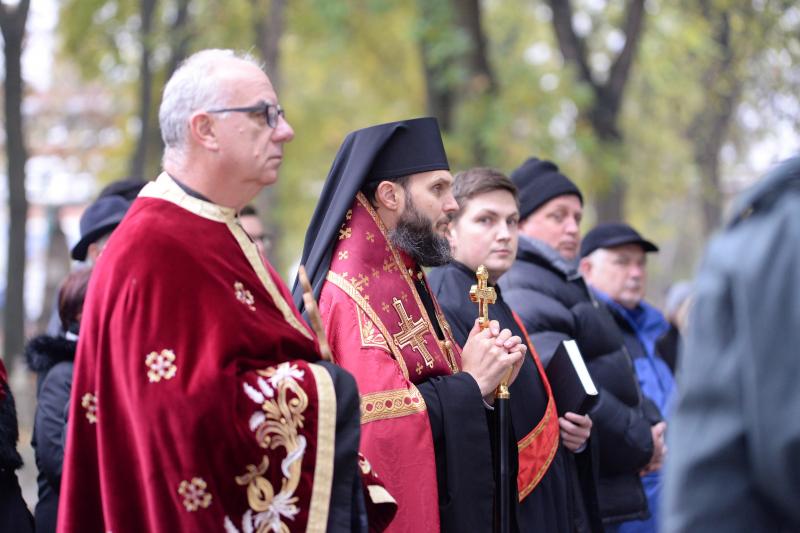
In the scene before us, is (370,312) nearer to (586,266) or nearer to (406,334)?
(406,334)

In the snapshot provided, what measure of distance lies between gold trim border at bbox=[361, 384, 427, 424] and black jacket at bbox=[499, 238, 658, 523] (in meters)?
1.60

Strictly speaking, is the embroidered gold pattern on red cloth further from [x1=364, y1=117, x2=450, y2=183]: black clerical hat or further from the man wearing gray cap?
the man wearing gray cap

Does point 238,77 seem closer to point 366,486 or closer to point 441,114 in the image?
point 366,486

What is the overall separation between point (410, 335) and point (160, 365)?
1384 mm

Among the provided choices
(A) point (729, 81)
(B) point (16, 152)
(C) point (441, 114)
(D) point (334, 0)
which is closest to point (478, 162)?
(C) point (441, 114)

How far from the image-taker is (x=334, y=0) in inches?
617

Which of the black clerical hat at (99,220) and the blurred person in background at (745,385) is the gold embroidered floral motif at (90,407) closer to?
the blurred person in background at (745,385)

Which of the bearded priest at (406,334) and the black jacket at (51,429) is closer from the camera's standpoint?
the bearded priest at (406,334)

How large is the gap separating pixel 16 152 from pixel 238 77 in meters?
9.46

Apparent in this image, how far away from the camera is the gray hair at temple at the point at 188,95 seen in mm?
3301

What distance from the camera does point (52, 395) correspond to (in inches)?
186

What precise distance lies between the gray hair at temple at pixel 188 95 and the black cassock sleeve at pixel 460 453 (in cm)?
137

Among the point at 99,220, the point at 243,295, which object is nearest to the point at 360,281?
the point at 243,295

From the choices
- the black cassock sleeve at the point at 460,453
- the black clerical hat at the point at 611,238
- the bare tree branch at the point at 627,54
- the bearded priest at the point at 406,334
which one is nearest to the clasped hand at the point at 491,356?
the bearded priest at the point at 406,334
